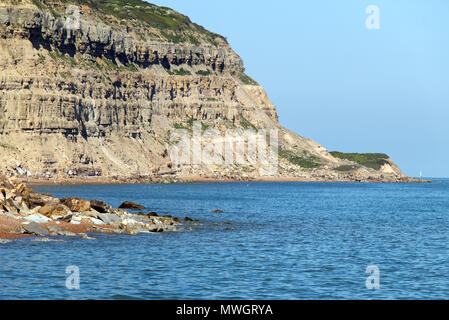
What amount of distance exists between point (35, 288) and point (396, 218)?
49979 mm

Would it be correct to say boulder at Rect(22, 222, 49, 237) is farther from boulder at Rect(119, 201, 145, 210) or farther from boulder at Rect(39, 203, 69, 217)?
boulder at Rect(119, 201, 145, 210)

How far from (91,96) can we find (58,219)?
4304 inches

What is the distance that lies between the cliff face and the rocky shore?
246 feet

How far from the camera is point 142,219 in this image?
53094mm

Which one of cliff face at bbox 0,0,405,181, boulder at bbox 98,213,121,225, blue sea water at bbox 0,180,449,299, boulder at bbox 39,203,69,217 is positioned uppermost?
cliff face at bbox 0,0,405,181

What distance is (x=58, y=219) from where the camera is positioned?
1762 inches

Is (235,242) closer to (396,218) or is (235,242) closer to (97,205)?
(97,205)

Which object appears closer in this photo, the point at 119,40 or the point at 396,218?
the point at 396,218

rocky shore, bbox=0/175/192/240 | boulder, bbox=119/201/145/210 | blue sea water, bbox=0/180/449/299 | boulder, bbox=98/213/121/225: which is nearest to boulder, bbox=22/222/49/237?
rocky shore, bbox=0/175/192/240

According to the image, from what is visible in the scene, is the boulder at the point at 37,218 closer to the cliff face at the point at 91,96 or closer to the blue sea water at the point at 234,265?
the blue sea water at the point at 234,265

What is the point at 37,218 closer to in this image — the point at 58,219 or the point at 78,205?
the point at 58,219

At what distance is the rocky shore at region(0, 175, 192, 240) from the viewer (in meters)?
40.6

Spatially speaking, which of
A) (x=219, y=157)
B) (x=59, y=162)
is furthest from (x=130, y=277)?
(x=219, y=157)

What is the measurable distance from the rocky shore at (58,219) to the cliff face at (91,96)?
75.1 meters
